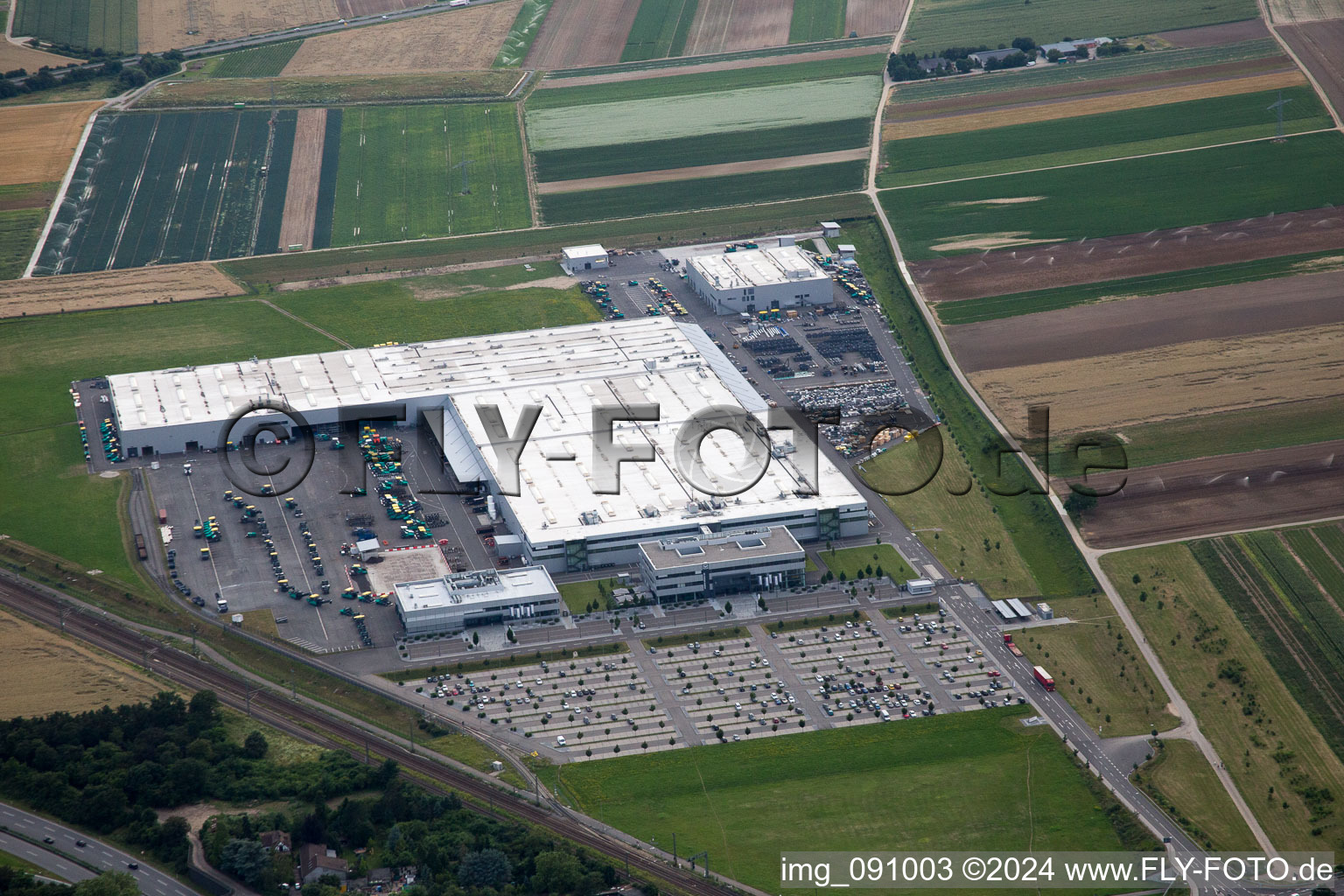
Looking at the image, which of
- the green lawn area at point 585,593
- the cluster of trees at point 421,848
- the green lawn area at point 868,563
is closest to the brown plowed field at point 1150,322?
the green lawn area at point 868,563

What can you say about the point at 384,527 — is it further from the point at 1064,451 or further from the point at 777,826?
the point at 1064,451

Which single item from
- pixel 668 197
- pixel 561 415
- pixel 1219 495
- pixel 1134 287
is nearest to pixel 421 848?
pixel 561 415

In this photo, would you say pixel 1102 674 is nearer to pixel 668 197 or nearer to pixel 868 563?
pixel 868 563

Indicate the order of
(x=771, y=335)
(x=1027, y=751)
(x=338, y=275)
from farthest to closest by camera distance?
(x=338, y=275)
(x=771, y=335)
(x=1027, y=751)

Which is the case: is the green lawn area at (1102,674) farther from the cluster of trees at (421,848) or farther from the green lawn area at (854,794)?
the cluster of trees at (421,848)

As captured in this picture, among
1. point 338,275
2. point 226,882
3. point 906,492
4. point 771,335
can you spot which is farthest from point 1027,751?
point 338,275

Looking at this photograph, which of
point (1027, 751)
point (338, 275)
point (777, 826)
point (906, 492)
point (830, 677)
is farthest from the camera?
point (338, 275)

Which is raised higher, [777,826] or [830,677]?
[830,677]
